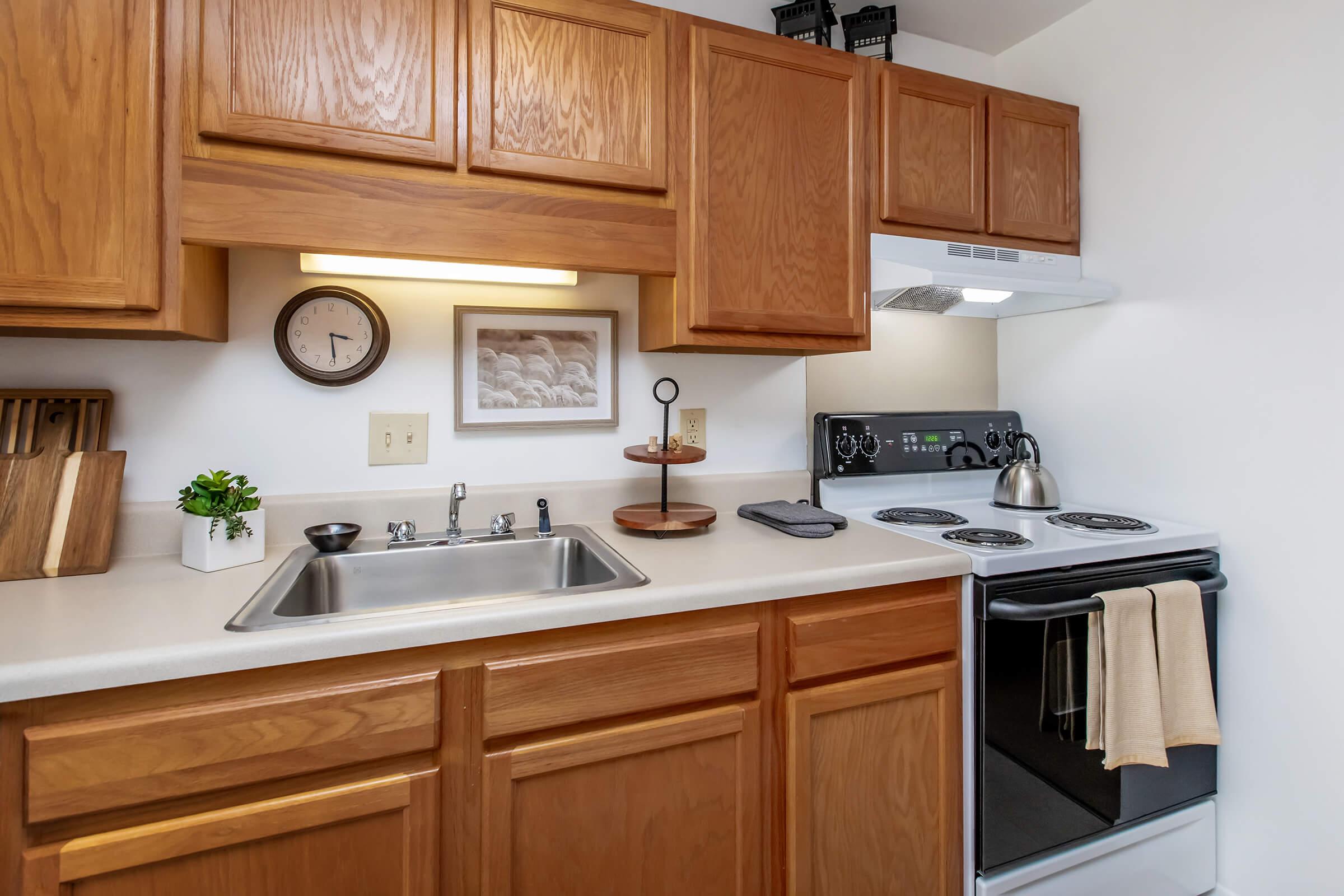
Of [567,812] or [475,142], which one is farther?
[475,142]

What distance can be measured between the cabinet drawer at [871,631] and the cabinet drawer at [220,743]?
26.1 inches

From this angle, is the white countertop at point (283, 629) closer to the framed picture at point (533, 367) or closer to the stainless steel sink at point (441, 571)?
the stainless steel sink at point (441, 571)

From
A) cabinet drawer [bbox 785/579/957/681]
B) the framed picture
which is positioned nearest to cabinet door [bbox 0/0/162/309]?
the framed picture

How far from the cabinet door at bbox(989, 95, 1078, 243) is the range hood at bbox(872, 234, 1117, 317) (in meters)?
0.08

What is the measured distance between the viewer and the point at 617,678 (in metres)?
1.05

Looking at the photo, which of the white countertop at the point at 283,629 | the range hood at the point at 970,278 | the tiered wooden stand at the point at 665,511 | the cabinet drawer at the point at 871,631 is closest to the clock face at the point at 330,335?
the white countertop at the point at 283,629

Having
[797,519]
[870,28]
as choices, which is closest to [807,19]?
[870,28]

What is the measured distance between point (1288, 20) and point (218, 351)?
257 cm

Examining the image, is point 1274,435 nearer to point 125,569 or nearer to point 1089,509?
point 1089,509

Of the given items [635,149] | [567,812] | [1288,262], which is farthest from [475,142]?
[1288,262]

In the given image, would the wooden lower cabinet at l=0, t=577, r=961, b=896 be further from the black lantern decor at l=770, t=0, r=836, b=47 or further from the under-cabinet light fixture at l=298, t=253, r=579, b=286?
the black lantern decor at l=770, t=0, r=836, b=47

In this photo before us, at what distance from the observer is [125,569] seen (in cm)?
120

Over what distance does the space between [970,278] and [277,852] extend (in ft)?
6.07

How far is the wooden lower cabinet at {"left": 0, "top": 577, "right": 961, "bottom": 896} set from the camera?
2.67ft
